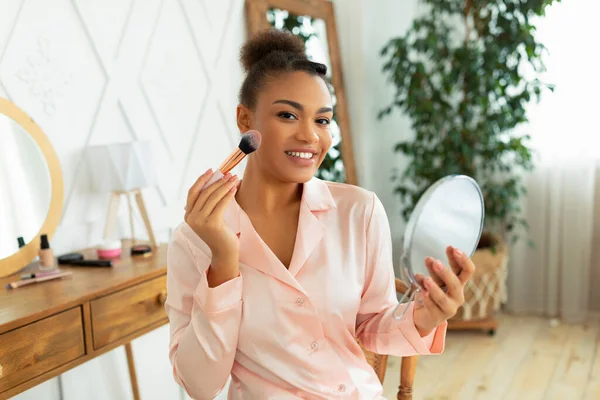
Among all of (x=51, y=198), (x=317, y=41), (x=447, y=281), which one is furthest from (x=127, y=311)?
(x=317, y=41)

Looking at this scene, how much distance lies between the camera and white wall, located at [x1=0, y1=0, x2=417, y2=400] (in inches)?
68.6

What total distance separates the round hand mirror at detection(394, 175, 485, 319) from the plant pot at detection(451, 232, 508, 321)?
7.21ft

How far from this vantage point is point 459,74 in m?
2.94

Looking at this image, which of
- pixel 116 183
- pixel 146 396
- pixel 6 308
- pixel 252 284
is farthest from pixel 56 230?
pixel 252 284

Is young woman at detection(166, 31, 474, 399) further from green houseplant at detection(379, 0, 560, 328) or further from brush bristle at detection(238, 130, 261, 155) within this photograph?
green houseplant at detection(379, 0, 560, 328)

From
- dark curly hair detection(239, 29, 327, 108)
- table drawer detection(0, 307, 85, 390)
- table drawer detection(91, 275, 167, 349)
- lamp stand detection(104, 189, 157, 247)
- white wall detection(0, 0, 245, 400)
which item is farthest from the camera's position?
lamp stand detection(104, 189, 157, 247)

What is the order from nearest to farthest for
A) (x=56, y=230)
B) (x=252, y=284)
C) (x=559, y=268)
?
1. (x=252, y=284)
2. (x=56, y=230)
3. (x=559, y=268)

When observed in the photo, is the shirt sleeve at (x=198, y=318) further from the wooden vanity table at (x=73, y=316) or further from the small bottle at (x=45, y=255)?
the small bottle at (x=45, y=255)

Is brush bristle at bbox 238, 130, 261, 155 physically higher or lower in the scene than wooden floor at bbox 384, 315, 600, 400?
higher

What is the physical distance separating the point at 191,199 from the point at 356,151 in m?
2.49

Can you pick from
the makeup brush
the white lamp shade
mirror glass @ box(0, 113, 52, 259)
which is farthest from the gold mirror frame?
the makeup brush

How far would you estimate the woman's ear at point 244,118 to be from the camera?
3.76 feet

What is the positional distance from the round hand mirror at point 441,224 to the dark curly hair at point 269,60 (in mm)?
378

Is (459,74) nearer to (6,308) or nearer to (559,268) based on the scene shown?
(559,268)
